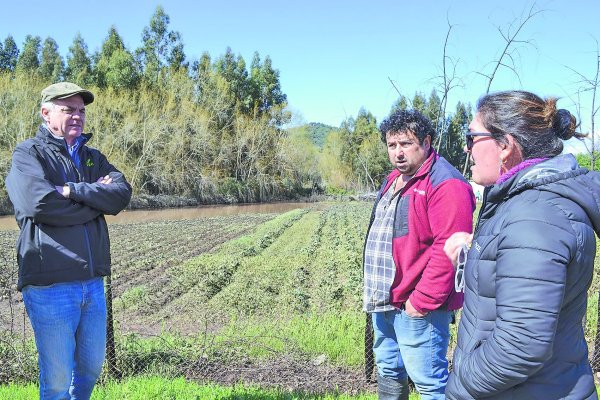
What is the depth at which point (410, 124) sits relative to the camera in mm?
2873

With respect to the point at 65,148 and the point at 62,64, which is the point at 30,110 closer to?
the point at 62,64

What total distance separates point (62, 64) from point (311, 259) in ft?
178

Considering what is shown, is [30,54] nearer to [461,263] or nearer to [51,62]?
[51,62]

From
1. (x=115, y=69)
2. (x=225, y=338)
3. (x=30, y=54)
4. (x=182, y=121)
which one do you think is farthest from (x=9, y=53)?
(x=225, y=338)

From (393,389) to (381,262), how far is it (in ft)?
2.45

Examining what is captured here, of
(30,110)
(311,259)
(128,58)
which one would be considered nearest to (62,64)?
(128,58)

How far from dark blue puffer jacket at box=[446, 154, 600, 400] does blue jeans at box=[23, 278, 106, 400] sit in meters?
2.01

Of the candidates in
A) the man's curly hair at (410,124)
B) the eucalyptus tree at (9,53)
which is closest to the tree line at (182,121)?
the eucalyptus tree at (9,53)

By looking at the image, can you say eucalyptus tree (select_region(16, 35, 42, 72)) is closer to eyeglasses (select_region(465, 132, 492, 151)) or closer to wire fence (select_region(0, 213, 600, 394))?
wire fence (select_region(0, 213, 600, 394))

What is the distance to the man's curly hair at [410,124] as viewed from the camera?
9.41 ft

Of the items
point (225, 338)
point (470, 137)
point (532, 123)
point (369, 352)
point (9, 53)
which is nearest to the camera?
point (532, 123)

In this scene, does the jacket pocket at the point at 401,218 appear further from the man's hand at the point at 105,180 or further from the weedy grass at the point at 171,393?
the man's hand at the point at 105,180

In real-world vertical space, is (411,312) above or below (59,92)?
below

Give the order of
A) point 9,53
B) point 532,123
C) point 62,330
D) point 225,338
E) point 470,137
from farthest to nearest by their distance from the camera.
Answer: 1. point 9,53
2. point 225,338
3. point 62,330
4. point 470,137
5. point 532,123
